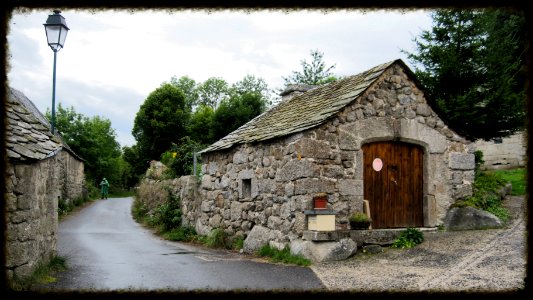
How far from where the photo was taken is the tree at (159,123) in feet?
97.4

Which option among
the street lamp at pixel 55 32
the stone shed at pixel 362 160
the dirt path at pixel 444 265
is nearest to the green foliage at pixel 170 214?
the stone shed at pixel 362 160

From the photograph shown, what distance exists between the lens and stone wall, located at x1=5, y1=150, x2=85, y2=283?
17.8ft

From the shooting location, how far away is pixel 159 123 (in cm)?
2925

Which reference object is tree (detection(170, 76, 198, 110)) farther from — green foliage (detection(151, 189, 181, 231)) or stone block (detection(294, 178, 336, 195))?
stone block (detection(294, 178, 336, 195))

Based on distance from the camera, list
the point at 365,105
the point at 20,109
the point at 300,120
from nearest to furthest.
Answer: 1. the point at 20,109
2. the point at 365,105
3. the point at 300,120

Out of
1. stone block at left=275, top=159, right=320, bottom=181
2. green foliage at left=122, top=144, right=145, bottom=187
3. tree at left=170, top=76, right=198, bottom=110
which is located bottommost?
stone block at left=275, top=159, right=320, bottom=181

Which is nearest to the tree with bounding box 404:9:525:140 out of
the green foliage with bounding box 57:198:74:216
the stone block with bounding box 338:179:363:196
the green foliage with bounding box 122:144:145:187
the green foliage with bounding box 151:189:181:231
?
the stone block with bounding box 338:179:363:196

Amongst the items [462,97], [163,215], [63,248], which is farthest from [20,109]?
[462,97]

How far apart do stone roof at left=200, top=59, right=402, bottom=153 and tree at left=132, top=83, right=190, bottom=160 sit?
17433mm

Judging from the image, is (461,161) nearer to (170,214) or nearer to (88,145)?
(170,214)

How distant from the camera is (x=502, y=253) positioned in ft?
23.6

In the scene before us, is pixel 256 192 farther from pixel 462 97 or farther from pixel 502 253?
pixel 462 97

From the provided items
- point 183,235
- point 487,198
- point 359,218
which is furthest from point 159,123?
point 359,218

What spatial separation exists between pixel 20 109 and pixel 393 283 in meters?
5.70
